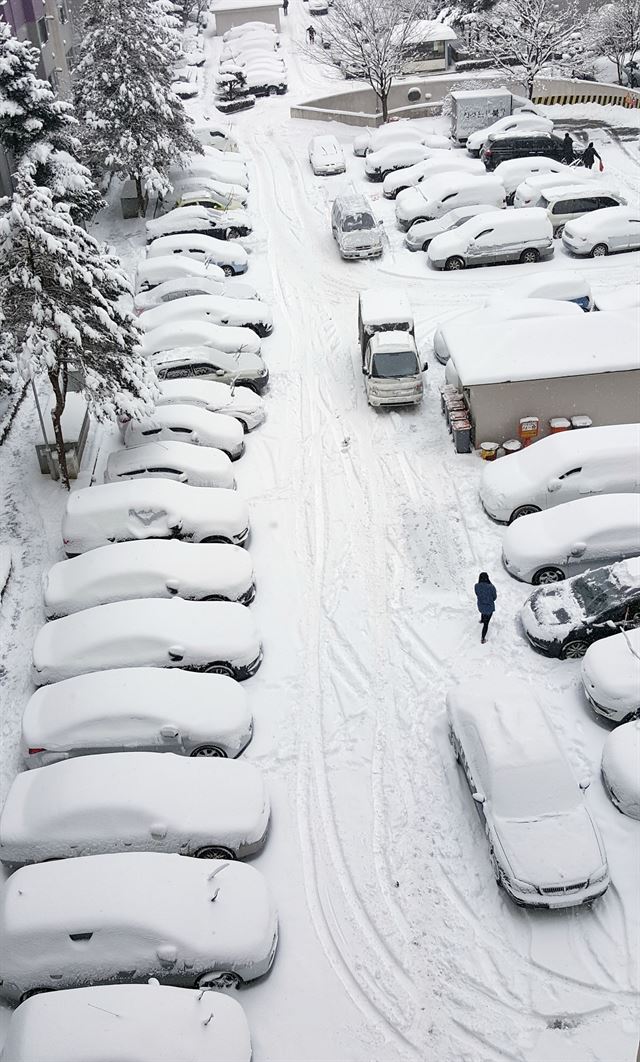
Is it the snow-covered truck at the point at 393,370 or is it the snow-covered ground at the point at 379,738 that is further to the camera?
the snow-covered truck at the point at 393,370

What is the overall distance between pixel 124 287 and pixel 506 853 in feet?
41.3

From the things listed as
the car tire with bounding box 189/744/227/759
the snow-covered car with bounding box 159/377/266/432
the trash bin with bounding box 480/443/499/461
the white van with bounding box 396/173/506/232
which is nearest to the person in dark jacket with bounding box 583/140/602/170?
the white van with bounding box 396/173/506/232

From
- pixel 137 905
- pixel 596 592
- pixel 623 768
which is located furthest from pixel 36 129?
pixel 623 768

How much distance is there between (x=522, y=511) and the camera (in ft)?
53.1

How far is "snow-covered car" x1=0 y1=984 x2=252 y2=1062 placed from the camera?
8.23 meters

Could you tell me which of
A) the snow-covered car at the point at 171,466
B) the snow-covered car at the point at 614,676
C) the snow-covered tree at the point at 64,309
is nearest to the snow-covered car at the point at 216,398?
the snow-covered tree at the point at 64,309

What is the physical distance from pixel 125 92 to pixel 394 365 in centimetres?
1673

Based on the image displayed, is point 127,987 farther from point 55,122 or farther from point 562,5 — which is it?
point 562,5

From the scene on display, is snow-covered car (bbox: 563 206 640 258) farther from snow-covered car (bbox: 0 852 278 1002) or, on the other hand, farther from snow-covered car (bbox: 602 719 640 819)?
snow-covered car (bbox: 0 852 278 1002)

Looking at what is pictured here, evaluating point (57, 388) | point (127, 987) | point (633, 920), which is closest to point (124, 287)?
point (57, 388)

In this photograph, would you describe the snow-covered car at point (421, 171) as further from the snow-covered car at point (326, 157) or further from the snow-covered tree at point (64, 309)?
the snow-covered tree at point (64, 309)

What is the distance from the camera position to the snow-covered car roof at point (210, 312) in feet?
74.2

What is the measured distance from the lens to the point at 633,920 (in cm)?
1016

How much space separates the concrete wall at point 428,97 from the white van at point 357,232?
17.0 meters
